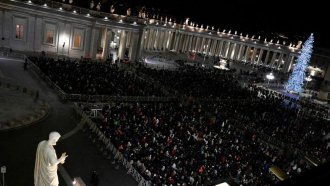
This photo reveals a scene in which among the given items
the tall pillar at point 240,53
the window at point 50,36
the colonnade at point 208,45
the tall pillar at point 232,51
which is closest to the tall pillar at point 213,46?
the colonnade at point 208,45

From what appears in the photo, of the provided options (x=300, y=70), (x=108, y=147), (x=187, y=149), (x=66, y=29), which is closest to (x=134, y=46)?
(x=66, y=29)

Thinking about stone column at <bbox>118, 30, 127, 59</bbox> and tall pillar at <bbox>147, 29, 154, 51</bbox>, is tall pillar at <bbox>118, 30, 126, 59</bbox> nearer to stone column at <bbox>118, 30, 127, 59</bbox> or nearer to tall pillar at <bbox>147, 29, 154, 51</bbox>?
stone column at <bbox>118, 30, 127, 59</bbox>

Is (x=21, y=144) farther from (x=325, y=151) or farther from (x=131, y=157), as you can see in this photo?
(x=325, y=151)

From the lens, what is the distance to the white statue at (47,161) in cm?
726

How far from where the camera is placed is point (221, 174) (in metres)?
21.8

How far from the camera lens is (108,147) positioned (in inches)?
884

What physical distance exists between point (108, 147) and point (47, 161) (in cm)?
1538

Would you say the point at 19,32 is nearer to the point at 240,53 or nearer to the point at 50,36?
the point at 50,36

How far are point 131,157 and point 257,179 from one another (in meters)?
9.10

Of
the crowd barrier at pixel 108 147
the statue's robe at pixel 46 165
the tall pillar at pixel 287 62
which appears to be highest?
the tall pillar at pixel 287 62

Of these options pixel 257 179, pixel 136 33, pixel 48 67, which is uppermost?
pixel 136 33

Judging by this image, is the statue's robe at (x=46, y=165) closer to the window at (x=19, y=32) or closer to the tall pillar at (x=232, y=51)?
the window at (x=19, y=32)

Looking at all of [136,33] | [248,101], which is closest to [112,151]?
[248,101]

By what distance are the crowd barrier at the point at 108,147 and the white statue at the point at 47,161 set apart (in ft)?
38.1
